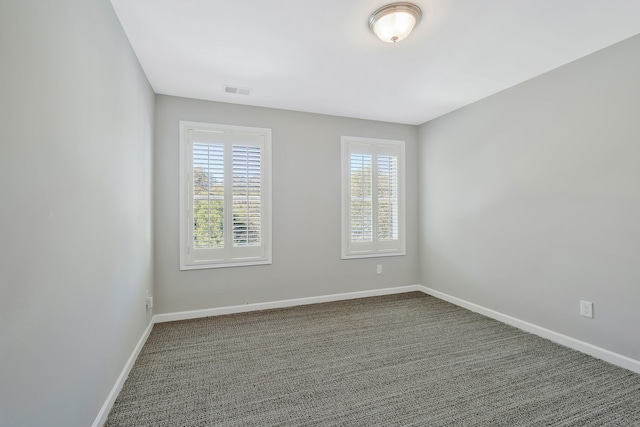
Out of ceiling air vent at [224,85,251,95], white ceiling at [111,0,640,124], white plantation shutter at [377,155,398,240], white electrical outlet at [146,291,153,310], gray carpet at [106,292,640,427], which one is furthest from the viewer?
white plantation shutter at [377,155,398,240]

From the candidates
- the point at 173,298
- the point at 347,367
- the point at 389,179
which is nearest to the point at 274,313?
the point at 173,298

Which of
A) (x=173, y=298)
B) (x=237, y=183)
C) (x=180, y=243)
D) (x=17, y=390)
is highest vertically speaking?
(x=237, y=183)

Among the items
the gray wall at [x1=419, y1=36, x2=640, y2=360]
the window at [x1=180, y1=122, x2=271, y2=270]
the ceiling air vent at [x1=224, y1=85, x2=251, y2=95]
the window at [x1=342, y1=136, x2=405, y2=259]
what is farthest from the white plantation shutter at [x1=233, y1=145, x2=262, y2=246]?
the gray wall at [x1=419, y1=36, x2=640, y2=360]

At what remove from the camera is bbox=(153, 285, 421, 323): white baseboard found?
3.41m

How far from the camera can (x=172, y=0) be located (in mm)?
1886

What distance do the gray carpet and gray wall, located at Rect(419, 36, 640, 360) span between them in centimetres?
44

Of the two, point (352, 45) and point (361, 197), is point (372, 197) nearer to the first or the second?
point (361, 197)

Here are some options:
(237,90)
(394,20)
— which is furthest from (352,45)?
(237,90)

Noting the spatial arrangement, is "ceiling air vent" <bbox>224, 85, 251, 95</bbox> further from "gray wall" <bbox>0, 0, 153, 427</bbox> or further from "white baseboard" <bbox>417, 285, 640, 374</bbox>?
"white baseboard" <bbox>417, 285, 640, 374</bbox>

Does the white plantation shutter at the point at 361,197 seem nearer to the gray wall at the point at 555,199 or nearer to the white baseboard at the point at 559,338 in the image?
the gray wall at the point at 555,199

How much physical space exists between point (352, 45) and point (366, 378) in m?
2.52

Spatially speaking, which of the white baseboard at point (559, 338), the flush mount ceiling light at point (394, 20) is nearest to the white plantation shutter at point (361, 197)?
the white baseboard at point (559, 338)

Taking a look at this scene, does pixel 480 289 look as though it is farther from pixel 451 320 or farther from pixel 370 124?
pixel 370 124

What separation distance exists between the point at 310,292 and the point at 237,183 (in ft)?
5.47
